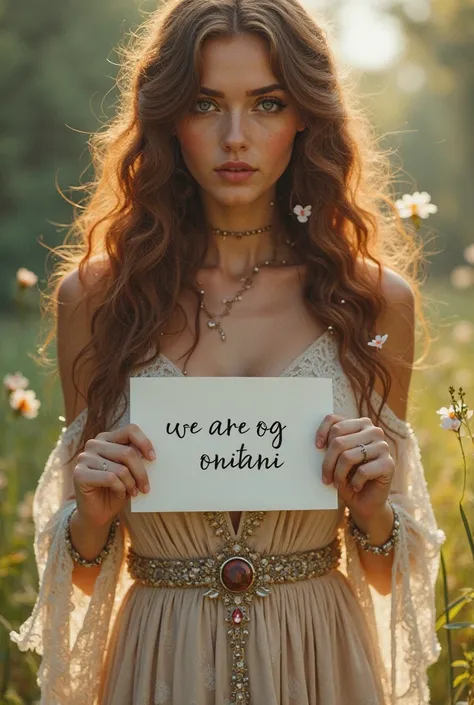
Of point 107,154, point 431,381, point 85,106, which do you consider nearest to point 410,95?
point 85,106

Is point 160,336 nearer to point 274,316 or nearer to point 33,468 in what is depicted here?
point 274,316

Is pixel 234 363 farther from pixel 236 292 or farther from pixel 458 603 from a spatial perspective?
pixel 458 603

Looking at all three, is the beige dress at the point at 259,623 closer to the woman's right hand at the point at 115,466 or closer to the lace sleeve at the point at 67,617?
the lace sleeve at the point at 67,617

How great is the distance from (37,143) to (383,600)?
55.7ft

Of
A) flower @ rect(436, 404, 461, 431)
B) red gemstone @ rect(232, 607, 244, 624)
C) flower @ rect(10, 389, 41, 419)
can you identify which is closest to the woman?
red gemstone @ rect(232, 607, 244, 624)

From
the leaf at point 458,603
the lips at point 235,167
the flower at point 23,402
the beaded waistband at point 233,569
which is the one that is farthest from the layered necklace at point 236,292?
the flower at point 23,402

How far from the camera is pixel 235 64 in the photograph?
2.06 m

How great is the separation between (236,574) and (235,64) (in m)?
1.02

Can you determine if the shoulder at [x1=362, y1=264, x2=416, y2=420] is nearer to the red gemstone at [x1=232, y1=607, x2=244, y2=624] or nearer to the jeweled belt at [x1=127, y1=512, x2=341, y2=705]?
the jeweled belt at [x1=127, y1=512, x2=341, y2=705]

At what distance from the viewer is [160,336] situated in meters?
2.19

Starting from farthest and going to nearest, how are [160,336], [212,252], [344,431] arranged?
[212,252], [160,336], [344,431]

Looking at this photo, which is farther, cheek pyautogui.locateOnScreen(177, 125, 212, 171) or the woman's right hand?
cheek pyautogui.locateOnScreen(177, 125, 212, 171)

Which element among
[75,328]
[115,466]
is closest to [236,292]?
[75,328]

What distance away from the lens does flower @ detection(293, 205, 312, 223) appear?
7.49 ft
